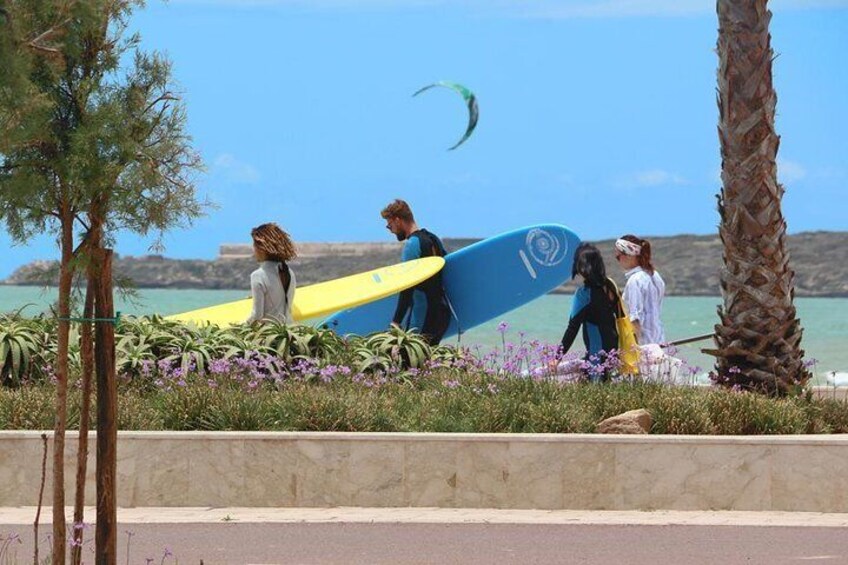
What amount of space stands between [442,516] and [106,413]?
11.4 ft

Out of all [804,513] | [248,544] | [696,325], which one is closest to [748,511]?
[804,513]

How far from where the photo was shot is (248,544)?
8875 mm

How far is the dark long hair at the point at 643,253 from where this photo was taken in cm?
1313

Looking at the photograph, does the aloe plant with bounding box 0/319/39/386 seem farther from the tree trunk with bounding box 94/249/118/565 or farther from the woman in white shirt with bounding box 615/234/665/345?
the tree trunk with bounding box 94/249/118/565

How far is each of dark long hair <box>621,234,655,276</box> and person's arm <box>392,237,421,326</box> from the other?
2611 mm

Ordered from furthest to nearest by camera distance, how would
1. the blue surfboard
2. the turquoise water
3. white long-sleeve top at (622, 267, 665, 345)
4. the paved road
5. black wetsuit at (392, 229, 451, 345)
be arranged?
1. the turquoise water
2. the blue surfboard
3. black wetsuit at (392, 229, 451, 345)
4. white long-sleeve top at (622, 267, 665, 345)
5. the paved road

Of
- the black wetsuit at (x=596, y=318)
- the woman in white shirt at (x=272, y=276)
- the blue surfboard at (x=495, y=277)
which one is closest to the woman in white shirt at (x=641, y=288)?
the black wetsuit at (x=596, y=318)

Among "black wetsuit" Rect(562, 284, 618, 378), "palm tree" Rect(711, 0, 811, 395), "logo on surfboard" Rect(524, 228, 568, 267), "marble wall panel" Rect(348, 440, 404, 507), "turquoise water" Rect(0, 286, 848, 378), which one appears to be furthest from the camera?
"turquoise water" Rect(0, 286, 848, 378)

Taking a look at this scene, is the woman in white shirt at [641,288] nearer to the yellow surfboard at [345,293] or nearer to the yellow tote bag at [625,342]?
the yellow tote bag at [625,342]

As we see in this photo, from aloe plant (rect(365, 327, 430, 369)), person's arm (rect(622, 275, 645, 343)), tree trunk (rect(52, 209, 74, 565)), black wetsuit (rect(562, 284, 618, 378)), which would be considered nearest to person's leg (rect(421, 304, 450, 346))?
aloe plant (rect(365, 327, 430, 369))

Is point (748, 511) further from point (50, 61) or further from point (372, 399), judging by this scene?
point (50, 61)

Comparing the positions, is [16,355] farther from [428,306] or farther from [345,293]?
[345,293]

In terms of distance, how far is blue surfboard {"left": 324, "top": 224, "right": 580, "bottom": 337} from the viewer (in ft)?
61.3

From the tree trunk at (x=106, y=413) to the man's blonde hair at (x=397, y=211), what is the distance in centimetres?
854
